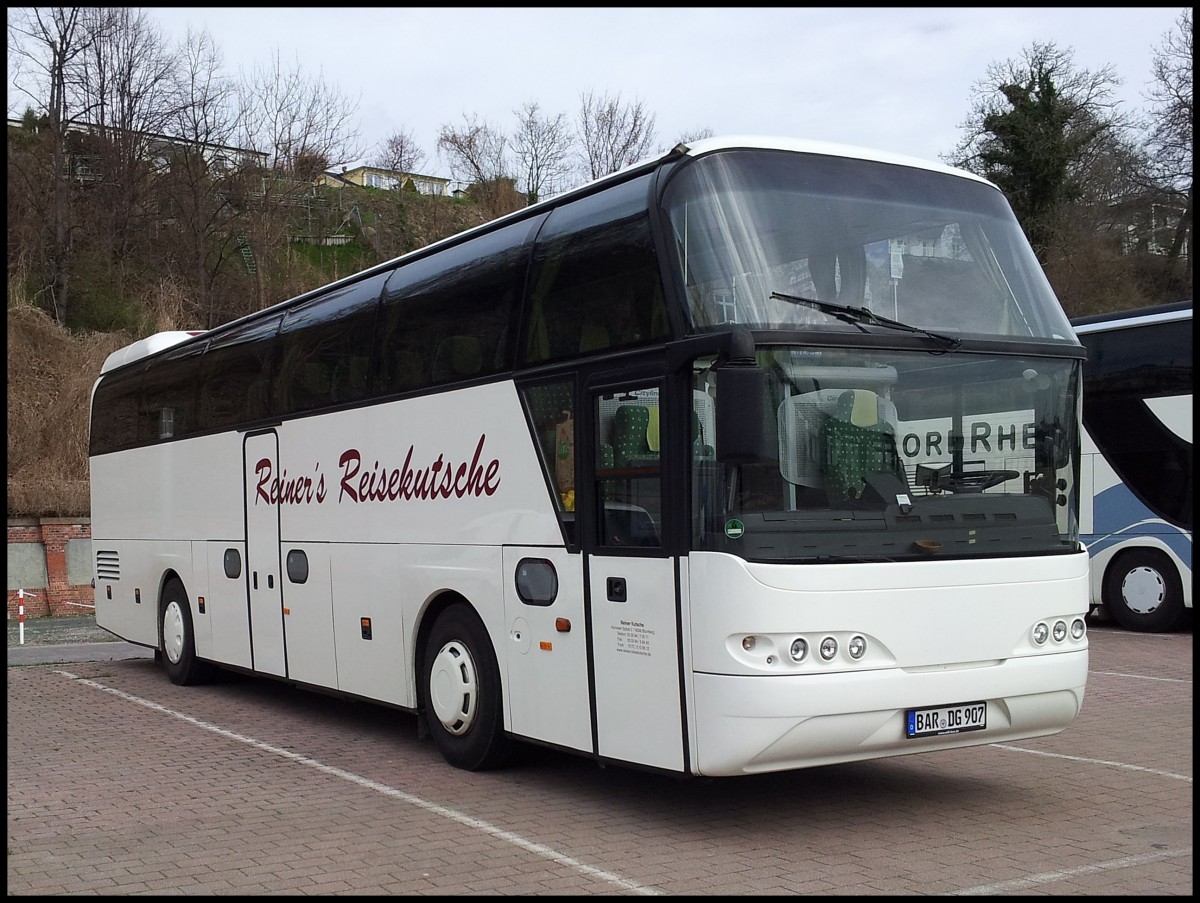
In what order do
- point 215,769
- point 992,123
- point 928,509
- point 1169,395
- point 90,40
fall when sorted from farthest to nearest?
point 992,123
point 90,40
point 1169,395
point 215,769
point 928,509

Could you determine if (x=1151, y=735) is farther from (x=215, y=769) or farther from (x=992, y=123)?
(x=992, y=123)

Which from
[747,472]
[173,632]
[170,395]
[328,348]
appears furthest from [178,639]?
[747,472]

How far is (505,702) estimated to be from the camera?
8.68 m

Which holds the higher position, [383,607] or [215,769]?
[383,607]

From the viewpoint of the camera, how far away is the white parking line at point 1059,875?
6.05 m

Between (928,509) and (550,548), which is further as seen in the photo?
(550,548)

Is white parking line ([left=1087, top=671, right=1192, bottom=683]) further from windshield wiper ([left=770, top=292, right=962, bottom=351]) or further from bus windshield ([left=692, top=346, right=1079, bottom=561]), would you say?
windshield wiper ([left=770, top=292, right=962, bottom=351])

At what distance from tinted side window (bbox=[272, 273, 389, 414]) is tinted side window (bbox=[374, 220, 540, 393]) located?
1.04 feet

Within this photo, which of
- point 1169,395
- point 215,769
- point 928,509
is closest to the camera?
point 928,509

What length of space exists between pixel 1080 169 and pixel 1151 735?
115 feet

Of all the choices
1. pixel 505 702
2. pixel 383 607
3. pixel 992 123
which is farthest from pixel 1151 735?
pixel 992 123

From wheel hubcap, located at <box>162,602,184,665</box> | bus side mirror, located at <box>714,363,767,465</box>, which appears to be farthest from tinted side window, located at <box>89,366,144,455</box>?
bus side mirror, located at <box>714,363,767,465</box>

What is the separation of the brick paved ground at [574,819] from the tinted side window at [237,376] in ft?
10.3

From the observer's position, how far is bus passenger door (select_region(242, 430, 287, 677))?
12.2m
